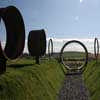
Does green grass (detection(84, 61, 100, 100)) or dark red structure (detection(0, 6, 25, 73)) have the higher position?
dark red structure (detection(0, 6, 25, 73))

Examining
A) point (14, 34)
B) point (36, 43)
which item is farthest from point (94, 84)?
point (36, 43)

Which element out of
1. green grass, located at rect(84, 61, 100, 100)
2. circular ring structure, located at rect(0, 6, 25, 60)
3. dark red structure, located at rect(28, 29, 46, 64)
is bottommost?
green grass, located at rect(84, 61, 100, 100)

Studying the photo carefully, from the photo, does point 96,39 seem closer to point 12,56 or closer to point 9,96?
point 12,56

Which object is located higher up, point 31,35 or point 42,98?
point 31,35

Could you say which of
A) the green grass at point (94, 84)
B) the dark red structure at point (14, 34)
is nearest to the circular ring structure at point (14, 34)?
the dark red structure at point (14, 34)

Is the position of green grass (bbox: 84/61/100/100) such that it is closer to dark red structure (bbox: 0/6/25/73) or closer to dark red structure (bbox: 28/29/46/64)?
dark red structure (bbox: 0/6/25/73)

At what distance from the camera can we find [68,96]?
23266mm

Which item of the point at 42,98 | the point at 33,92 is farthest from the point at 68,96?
the point at 33,92

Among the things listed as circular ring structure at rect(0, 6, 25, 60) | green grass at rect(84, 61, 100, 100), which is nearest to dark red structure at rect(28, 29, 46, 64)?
green grass at rect(84, 61, 100, 100)

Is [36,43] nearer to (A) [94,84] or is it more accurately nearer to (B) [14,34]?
(B) [14,34]

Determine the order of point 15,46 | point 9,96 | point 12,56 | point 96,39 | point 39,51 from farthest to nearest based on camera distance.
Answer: point 96,39, point 39,51, point 15,46, point 12,56, point 9,96

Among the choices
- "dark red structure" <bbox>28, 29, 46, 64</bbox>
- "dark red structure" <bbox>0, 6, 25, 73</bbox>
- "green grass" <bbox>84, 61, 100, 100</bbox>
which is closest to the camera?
"green grass" <bbox>84, 61, 100, 100</bbox>

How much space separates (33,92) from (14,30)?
912cm

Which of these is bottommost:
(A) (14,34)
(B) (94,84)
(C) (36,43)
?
(B) (94,84)
